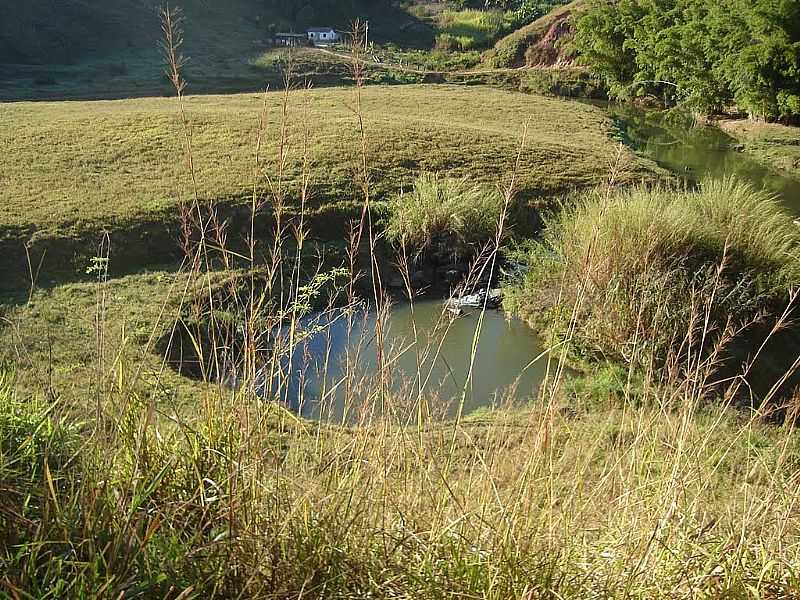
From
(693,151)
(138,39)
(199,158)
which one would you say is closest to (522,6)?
(138,39)

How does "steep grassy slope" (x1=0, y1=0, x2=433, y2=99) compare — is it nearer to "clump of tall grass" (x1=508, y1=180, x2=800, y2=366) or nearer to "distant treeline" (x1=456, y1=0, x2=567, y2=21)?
"distant treeline" (x1=456, y1=0, x2=567, y2=21)

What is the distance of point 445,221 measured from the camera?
9281 millimetres

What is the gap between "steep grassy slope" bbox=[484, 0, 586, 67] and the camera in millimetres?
35188

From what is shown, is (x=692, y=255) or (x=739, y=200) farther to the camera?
(x=739, y=200)

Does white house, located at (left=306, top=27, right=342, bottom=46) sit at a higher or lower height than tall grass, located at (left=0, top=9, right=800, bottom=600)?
higher

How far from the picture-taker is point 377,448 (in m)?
2.20

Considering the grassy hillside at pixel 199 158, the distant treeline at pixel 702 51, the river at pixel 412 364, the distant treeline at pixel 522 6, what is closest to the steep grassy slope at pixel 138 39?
the distant treeline at pixel 522 6

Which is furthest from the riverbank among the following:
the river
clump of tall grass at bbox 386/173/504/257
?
clump of tall grass at bbox 386/173/504/257

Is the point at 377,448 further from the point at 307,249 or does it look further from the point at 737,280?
the point at 307,249

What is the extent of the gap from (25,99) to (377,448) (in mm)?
22516

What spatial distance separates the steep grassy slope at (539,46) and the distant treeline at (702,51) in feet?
10.3

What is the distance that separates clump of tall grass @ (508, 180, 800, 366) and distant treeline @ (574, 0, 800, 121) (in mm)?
12497

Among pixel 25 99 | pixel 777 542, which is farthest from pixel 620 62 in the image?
pixel 777 542

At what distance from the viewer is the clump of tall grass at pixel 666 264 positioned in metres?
6.69
